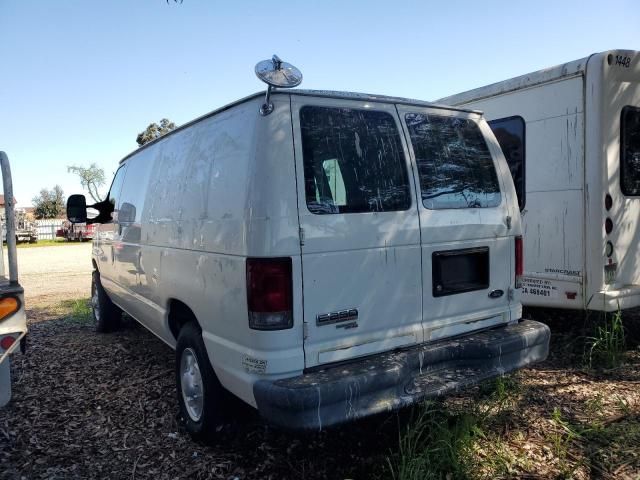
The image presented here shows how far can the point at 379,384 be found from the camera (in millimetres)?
2814

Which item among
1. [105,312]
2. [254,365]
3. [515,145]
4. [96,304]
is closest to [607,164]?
[515,145]

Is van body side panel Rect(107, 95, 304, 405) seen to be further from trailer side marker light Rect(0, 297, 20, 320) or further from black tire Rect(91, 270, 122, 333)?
black tire Rect(91, 270, 122, 333)

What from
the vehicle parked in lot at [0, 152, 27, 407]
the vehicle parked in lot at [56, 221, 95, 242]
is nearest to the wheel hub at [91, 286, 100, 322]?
the vehicle parked in lot at [0, 152, 27, 407]

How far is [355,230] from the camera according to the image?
9.80ft

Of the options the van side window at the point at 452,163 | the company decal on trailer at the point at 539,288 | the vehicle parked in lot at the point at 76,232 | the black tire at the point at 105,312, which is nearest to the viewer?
the van side window at the point at 452,163

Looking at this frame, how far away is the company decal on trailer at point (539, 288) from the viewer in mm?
5168

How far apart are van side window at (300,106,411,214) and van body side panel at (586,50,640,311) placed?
2600 millimetres

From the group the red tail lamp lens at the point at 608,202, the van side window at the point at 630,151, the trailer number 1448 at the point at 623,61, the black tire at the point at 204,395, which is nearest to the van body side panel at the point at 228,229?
the black tire at the point at 204,395

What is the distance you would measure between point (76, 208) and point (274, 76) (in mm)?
3655

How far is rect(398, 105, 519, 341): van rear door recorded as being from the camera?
334 centimetres

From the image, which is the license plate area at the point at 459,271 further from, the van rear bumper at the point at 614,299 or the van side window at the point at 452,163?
the van rear bumper at the point at 614,299

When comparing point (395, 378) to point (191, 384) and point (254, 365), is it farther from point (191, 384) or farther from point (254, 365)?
point (191, 384)

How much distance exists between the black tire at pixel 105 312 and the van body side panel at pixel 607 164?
5518 millimetres

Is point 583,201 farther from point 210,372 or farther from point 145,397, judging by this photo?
point 145,397
